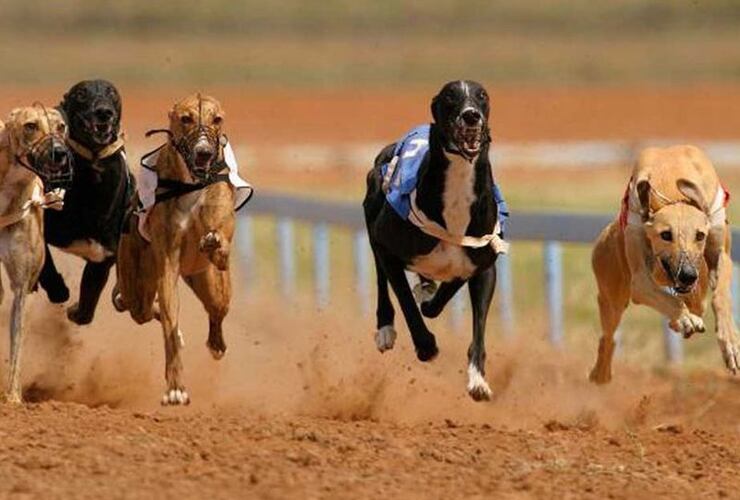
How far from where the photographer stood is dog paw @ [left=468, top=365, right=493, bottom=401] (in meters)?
8.34

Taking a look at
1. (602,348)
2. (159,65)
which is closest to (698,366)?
(602,348)

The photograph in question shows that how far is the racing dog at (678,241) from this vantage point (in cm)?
817

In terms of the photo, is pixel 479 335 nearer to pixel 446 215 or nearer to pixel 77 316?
pixel 446 215

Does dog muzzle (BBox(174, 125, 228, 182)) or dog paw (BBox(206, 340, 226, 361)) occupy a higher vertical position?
dog muzzle (BBox(174, 125, 228, 182))

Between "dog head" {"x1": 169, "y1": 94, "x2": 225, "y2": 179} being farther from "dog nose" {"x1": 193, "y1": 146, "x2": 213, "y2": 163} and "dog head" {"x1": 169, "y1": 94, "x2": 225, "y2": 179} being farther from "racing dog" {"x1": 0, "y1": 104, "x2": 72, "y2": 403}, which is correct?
"racing dog" {"x1": 0, "y1": 104, "x2": 72, "y2": 403}

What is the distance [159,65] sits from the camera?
4994 cm

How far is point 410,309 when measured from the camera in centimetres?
888

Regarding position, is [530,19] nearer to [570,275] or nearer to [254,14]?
[254,14]

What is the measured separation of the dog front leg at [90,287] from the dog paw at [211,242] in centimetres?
130

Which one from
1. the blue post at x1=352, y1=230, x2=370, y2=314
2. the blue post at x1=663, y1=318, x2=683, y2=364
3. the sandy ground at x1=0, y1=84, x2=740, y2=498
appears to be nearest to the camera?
the sandy ground at x1=0, y1=84, x2=740, y2=498

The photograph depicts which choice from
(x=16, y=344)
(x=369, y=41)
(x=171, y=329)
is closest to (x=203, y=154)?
(x=171, y=329)

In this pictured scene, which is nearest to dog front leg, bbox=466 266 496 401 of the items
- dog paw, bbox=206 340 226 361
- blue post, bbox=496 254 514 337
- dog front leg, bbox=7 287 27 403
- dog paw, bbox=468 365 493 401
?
dog paw, bbox=468 365 493 401

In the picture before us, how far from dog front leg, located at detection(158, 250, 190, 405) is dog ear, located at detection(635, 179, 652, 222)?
2.11 meters

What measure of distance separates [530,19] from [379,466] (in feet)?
175
